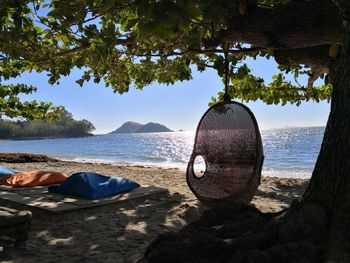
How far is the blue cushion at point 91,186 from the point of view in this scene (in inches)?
287

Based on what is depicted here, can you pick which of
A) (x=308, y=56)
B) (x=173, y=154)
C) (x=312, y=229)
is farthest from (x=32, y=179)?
(x=173, y=154)

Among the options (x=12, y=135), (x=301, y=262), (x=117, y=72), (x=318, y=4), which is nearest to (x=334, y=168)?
(x=301, y=262)

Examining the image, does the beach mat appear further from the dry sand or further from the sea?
the sea

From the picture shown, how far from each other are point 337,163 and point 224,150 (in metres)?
4.64

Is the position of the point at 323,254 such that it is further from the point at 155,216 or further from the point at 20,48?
the point at 20,48

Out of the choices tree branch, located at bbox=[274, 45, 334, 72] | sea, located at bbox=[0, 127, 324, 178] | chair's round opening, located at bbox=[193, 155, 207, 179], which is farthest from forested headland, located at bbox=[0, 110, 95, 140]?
tree branch, located at bbox=[274, 45, 334, 72]

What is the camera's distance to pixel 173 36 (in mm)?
2666

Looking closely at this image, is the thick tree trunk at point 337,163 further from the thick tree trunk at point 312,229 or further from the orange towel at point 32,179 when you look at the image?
the orange towel at point 32,179

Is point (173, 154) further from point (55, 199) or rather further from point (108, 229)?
point (108, 229)

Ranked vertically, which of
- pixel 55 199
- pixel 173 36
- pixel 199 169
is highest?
pixel 173 36

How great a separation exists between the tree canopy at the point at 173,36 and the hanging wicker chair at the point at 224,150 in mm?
933

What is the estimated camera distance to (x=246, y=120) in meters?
7.18

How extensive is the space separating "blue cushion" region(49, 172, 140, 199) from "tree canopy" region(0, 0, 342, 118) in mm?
2336

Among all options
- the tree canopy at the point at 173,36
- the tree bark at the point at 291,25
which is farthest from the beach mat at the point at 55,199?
the tree bark at the point at 291,25
